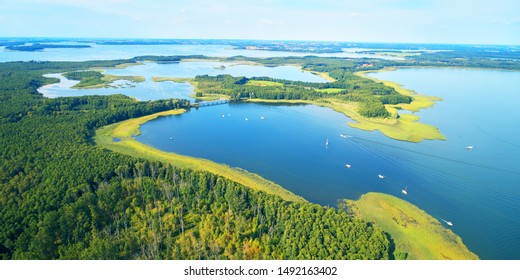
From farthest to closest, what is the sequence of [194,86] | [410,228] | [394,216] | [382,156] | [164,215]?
1. [194,86]
2. [382,156]
3. [394,216]
4. [164,215]
5. [410,228]

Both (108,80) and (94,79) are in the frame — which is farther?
(108,80)

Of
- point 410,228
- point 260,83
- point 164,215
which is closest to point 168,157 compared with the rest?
point 164,215

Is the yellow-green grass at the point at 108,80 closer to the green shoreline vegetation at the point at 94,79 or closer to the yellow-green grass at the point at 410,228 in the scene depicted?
the green shoreline vegetation at the point at 94,79

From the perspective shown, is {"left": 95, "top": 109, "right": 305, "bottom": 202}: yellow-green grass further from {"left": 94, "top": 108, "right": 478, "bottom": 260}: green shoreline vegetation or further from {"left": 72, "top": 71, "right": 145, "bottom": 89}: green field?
{"left": 72, "top": 71, "right": 145, "bottom": 89}: green field

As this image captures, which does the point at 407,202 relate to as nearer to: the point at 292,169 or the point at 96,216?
the point at 292,169

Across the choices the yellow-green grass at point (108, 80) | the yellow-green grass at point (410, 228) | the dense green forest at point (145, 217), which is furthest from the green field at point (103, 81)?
the yellow-green grass at point (410, 228)

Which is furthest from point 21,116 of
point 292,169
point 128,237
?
point 292,169

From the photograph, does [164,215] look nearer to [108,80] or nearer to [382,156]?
[382,156]
